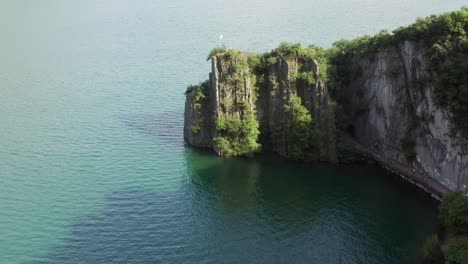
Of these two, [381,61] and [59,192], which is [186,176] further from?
[381,61]

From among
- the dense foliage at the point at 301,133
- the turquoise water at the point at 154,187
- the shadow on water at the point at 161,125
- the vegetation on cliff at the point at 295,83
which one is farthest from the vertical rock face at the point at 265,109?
the shadow on water at the point at 161,125

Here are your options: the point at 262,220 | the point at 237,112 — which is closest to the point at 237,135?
the point at 237,112

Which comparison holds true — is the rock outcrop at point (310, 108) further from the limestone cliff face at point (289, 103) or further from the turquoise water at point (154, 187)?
the turquoise water at point (154, 187)

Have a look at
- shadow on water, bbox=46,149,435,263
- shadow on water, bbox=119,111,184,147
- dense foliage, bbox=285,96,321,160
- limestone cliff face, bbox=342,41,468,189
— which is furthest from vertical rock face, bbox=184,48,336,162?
shadow on water, bbox=119,111,184,147

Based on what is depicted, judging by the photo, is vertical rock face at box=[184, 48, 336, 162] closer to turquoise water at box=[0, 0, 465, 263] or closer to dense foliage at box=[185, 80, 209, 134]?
dense foliage at box=[185, 80, 209, 134]

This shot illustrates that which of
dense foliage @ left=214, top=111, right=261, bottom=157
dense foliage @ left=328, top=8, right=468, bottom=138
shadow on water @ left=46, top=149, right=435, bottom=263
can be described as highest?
dense foliage @ left=328, top=8, right=468, bottom=138

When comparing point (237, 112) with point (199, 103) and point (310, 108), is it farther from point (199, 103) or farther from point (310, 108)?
point (310, 108)
